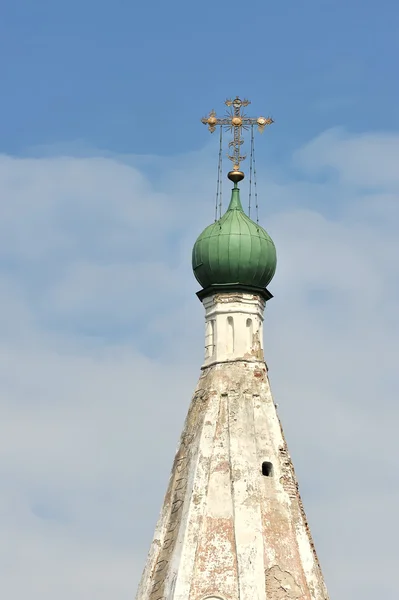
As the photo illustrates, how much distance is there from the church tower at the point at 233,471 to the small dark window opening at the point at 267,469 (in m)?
0.02

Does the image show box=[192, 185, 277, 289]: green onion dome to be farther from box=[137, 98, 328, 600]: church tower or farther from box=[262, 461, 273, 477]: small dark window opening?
box=[262, 461, 273, 477]: small dark window opening

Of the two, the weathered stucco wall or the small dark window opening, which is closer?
the weathered stucco wall

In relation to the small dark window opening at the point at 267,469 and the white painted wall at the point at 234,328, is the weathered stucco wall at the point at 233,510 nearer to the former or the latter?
the small dark window opening at the point at 267,469

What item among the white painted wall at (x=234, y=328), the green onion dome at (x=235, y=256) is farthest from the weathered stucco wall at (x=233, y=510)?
the green onion dome at (x=235, y=256)

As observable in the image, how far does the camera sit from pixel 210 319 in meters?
29.2

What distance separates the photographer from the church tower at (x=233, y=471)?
1022 inches

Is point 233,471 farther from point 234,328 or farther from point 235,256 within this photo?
point 235,256

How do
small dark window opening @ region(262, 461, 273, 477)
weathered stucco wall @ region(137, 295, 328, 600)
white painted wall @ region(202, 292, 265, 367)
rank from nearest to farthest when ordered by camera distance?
weathered stucco wall @ region(137, 295, 328, 600) < small dark window opening @ region(262, 461, 273, 477) < white painted wall @ region(202, 292, 265, 367)

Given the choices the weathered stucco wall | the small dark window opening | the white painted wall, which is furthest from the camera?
the white painted wall

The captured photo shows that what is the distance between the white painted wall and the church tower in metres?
0.02

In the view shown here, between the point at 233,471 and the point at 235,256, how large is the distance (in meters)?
4.31

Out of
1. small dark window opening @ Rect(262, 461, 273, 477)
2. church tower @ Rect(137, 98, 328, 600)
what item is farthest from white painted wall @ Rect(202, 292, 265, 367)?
small dark window opening @ Rect(262, 461, 273, 477)

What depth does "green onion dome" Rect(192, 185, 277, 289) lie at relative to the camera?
28.8 meters

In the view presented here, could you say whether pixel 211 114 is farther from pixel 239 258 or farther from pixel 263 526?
pixel 263 526
